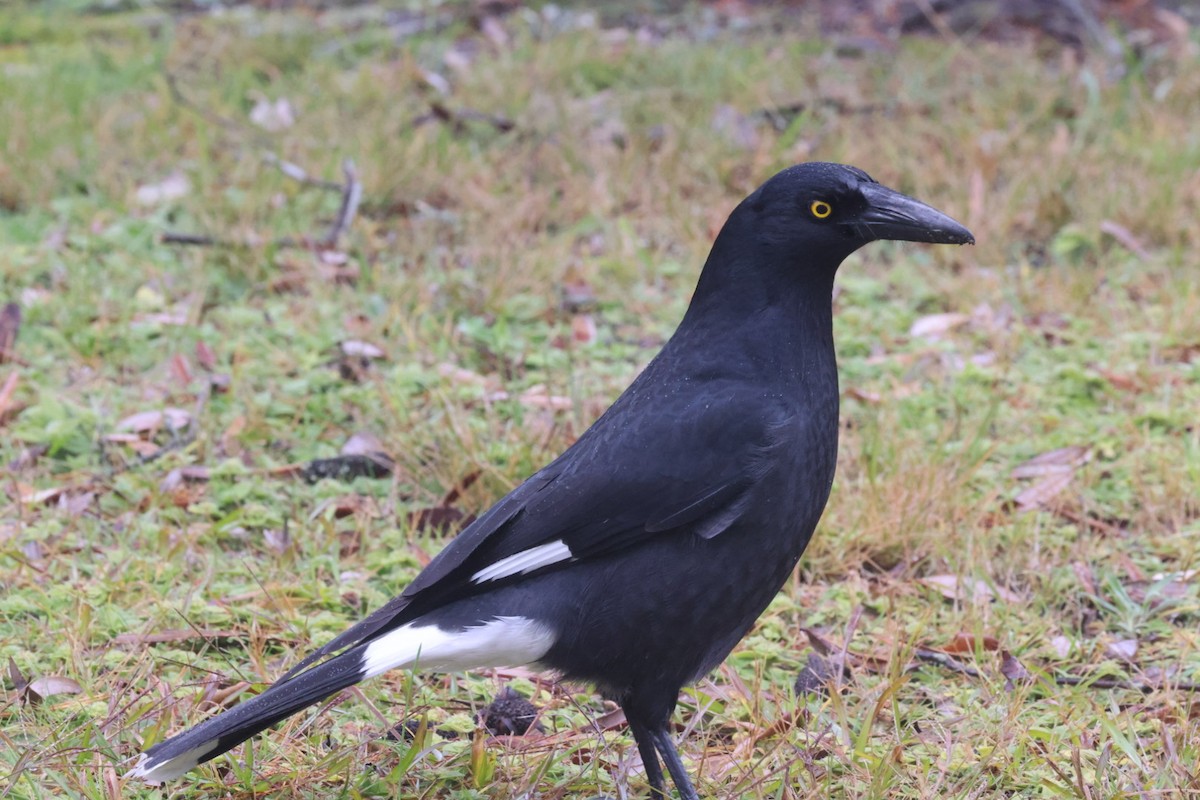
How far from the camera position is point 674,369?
246 centimetres

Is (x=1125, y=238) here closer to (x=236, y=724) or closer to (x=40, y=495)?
(x=40, y=495)

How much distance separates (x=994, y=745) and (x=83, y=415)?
7.83 ft

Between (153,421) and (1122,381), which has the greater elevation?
(153,421)

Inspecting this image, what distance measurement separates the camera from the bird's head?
2459 millimetres

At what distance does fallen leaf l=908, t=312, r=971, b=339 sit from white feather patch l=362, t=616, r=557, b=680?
2.29 m

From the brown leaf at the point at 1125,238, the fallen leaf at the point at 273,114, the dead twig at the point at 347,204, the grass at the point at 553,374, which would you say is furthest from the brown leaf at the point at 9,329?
the brown leaf at the point at 1125,238

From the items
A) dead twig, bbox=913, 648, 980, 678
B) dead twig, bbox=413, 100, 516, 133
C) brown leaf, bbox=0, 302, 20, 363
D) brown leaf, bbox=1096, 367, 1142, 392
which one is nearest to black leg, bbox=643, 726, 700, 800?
dead twig, bbox=913, 648, 980, 678

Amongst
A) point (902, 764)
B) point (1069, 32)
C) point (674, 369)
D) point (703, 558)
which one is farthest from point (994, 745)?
point (1069, 32)

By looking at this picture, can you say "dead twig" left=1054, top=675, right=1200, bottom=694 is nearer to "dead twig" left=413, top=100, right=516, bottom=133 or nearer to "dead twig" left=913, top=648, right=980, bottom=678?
"dead twig" left=913, top=648, right=980, bottom=678

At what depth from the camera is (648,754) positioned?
7.82ft

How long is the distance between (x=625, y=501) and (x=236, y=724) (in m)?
0.70

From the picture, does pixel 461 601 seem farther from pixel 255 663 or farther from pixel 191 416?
pixel 191 416

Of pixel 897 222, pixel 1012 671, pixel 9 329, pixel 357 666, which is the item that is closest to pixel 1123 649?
pixel 1012 671

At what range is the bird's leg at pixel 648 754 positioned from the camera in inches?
93.0
